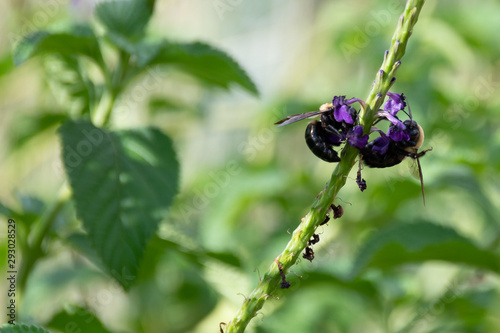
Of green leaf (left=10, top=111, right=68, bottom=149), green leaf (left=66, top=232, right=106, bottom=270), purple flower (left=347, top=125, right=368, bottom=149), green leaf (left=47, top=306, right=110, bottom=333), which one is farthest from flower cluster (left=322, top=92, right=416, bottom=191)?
green leaf (left=10, top=111, right=68, bottom=149)

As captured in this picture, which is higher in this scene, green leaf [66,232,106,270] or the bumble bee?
the bumble bee

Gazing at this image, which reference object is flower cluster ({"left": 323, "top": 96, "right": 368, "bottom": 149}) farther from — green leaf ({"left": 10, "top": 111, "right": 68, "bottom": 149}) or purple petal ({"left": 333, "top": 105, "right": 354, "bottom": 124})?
green leaf ({"left": 10, "top": 111, "right": 68, "bottom": 149})

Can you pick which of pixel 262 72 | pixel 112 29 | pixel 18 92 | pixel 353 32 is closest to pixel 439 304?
pixel 112 29

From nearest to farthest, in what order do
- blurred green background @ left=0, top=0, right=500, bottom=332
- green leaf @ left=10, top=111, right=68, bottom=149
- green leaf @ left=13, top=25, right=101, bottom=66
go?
green leaf @ left=13, top=25, right=101, bottom=66 → green leaf @ left=10, top=111, right=68, bottom=149 → blurred green background @ left=0, top=0, right=500, bottom=332

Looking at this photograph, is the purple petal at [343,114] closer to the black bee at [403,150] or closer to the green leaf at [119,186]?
the black bee at [403,150]

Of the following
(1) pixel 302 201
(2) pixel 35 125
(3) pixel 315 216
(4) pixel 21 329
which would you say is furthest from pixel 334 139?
(1) pixel 302 201

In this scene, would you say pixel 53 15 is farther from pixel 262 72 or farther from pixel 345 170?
pixel 262 72

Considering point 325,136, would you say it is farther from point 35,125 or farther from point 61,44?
point 35,125
